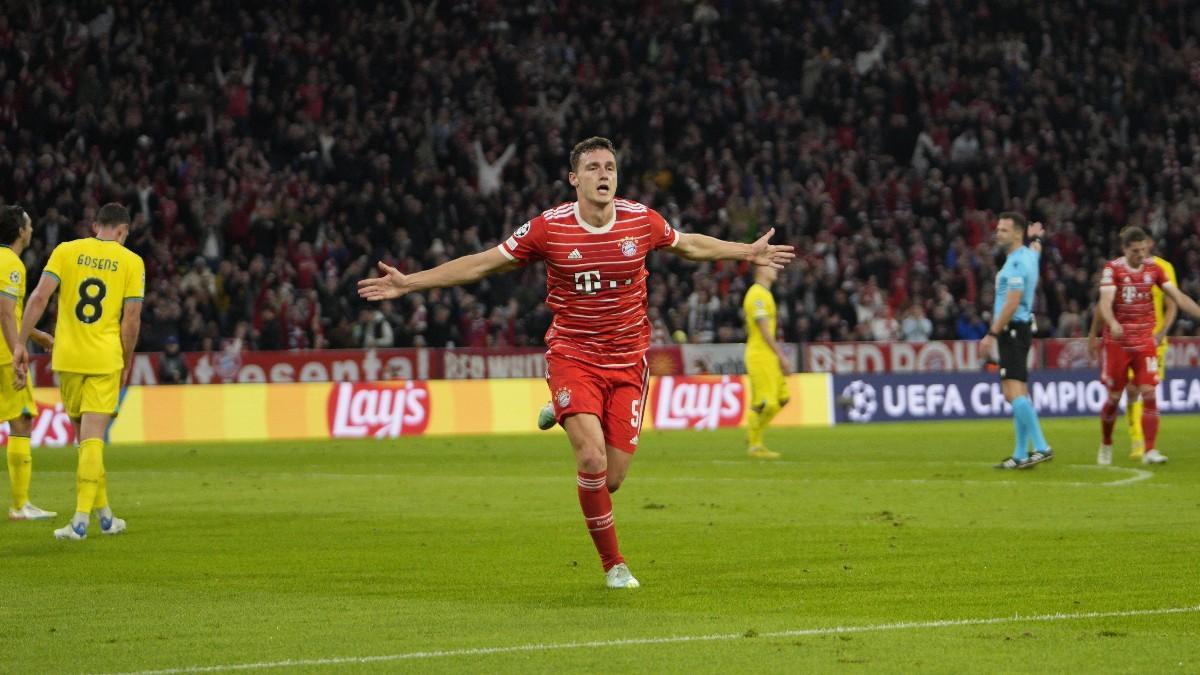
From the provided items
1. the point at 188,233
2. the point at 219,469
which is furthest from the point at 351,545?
the point at 188,233

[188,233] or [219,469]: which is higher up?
[188,233]

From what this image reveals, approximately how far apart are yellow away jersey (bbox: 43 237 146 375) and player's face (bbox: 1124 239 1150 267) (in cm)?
1055

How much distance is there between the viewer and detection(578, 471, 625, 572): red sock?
948 cm

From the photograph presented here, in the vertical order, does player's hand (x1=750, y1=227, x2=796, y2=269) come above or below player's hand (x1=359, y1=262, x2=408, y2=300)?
above

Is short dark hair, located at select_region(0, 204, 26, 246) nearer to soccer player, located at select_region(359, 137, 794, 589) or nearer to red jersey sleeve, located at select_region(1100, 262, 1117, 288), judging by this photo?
soccer player, located at select_region(359, 137, 794, 589)

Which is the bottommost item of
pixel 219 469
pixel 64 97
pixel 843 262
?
pixel 219 469

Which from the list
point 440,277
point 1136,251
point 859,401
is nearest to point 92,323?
point 440,277

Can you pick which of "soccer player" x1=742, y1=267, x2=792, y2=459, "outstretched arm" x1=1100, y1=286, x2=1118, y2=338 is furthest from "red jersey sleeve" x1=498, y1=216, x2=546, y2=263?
"soccer player" x1=742, y1=267, x2=792, y2=459

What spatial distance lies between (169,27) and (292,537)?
78.6 ft

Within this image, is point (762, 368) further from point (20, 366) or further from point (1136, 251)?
point (20, 366)

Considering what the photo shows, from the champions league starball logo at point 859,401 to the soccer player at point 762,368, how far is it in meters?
9.41

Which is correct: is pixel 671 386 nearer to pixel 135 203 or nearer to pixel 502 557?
pixel 135 203

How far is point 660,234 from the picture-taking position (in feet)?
32.2

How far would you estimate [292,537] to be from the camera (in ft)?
41.5
